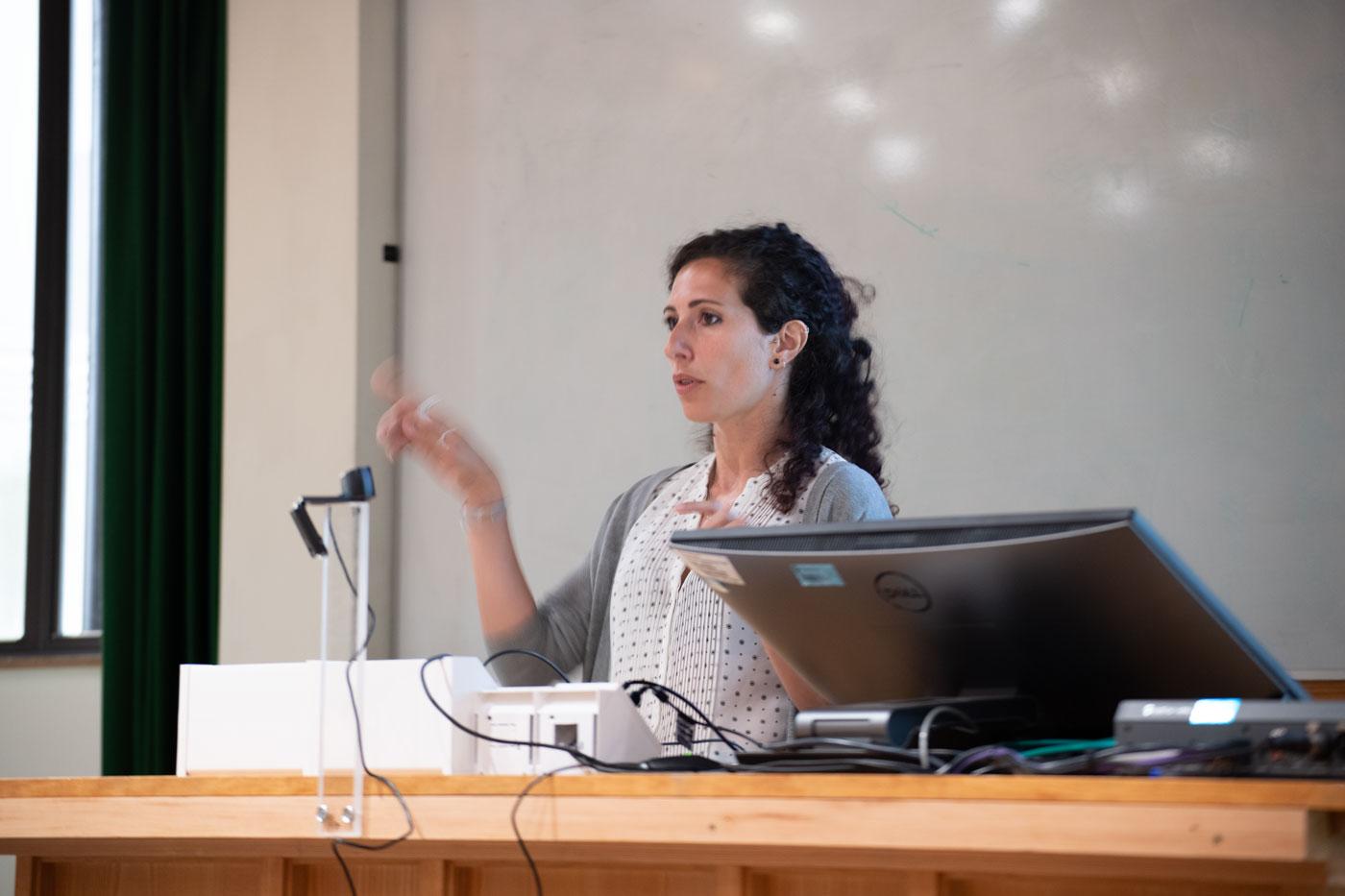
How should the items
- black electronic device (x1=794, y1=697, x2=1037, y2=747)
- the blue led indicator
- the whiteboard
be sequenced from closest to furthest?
the blue led indicator → black electronic device (x1=794, y1=697, x2=1037, y2=747) → the whiteboard

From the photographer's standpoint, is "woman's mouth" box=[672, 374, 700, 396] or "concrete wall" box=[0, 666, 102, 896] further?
"concrete wall" box=[0, 666, 102, 896]

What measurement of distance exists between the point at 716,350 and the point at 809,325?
17cm

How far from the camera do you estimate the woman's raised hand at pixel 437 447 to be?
187 cm

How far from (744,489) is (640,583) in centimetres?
20

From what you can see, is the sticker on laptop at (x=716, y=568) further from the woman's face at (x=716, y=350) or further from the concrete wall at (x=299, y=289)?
the concrete wall at (x=299, y=289)

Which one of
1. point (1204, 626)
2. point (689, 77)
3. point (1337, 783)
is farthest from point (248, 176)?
point (1337, 783)

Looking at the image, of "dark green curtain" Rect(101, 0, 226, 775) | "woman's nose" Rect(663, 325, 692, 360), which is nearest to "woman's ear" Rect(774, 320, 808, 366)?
"woman's nose" Rect(663, 325, 692, 360)

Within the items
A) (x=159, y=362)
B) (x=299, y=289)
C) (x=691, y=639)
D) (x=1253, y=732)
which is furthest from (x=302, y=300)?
(x=1253, y=732)

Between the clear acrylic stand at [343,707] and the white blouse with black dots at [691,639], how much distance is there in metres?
0.55

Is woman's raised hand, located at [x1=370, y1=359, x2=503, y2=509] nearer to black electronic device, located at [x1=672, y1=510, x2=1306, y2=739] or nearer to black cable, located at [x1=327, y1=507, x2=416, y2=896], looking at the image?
black cable, located at [x1=327, y1=507, x2=416, y2=896]

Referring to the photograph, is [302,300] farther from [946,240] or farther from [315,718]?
[315,718]

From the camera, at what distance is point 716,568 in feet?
4.37

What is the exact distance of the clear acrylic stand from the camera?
1.25 meters

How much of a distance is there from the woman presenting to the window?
1.90 metres
